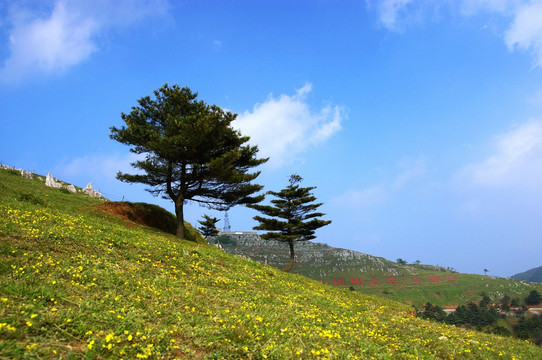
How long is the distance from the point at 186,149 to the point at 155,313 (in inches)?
766

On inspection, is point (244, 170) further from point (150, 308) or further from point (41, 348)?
point (41, 348)

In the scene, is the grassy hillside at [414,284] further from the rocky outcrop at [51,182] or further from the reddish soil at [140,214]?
the reddish soil at [140,214]

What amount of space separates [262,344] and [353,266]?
208140 millimetres

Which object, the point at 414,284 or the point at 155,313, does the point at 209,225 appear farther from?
the point at 414,284

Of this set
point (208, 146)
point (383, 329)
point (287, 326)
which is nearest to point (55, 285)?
point (287, 326)

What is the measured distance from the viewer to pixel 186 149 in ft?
79.5

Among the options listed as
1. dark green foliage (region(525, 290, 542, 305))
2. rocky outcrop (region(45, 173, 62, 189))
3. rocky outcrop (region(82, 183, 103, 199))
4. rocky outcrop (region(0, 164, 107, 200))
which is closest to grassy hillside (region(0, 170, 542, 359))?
rocky outcrop (region(0, 164, 107, 200))

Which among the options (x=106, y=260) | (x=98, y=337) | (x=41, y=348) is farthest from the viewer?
(x=106, y=260)

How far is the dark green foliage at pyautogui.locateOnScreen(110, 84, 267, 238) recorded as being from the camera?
2322 centimetres

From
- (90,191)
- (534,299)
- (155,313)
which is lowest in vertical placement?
(534,299)

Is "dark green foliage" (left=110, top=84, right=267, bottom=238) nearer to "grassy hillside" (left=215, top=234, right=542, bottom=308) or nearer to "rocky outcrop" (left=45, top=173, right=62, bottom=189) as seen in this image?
"rocky outcrop" (left=45, top=173, right=62, bottom=189)

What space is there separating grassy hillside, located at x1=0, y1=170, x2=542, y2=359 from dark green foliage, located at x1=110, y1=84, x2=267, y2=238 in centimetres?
1206

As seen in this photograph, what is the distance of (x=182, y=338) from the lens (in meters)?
5.32

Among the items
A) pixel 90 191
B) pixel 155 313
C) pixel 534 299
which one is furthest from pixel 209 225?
pixel 534 299
